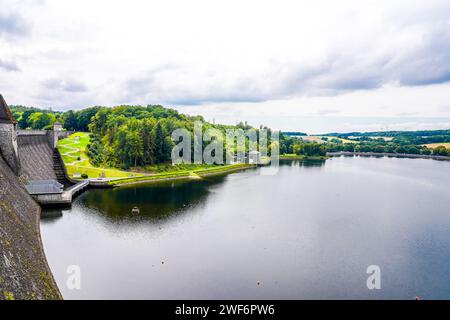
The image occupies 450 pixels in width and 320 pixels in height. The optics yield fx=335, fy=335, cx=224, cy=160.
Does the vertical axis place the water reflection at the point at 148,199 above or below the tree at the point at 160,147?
below

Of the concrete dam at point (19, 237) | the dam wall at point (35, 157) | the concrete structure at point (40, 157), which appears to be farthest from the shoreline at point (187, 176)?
the concrete dam at point (19, 237)

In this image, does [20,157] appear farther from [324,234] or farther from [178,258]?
[324,234]

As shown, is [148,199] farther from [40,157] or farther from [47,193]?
[40,157]

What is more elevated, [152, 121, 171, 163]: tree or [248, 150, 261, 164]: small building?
[152, 121, 171, 163]: tree

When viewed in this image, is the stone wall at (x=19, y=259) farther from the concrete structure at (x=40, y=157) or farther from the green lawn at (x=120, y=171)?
the green lawn at (x=120, y=171)

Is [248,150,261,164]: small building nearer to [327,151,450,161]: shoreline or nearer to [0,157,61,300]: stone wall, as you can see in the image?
[327,151,450,161]: shoreline

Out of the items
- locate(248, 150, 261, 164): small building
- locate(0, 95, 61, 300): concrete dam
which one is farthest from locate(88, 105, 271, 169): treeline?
locate(0, 95, 61, 300): concrete dam

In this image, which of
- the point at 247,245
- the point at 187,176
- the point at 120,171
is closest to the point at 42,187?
the point at 247,245
